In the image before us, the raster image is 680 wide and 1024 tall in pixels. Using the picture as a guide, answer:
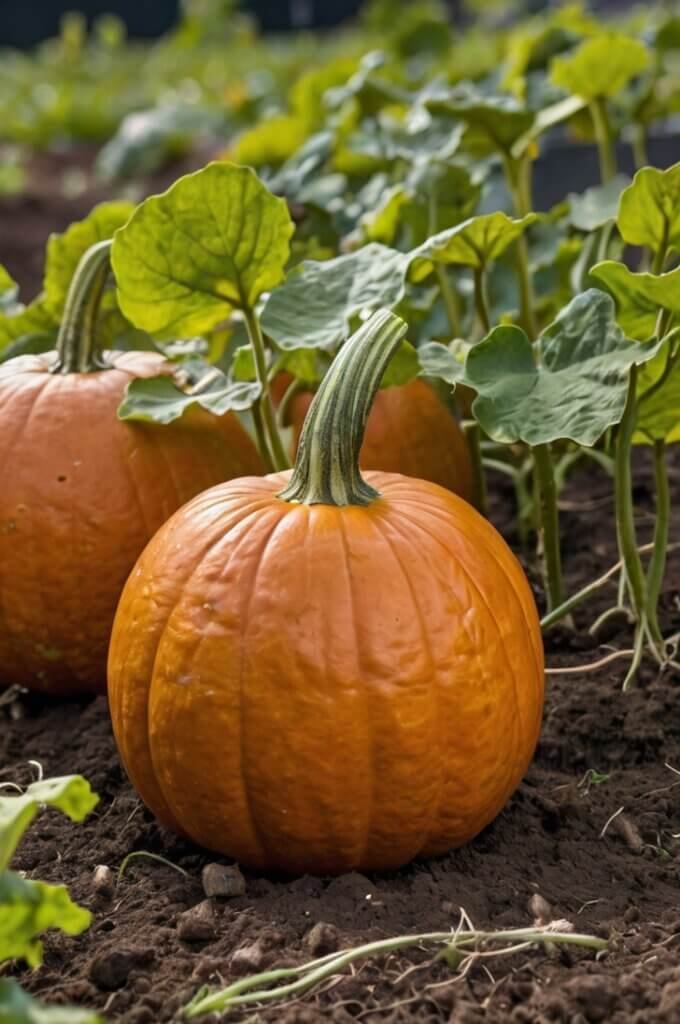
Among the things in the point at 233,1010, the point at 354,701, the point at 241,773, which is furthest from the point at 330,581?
the point at 233,1010

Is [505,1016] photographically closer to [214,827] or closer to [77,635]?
[214,827]

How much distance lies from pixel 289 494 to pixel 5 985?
0.85 m

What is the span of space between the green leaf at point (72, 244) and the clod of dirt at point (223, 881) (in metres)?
1.31

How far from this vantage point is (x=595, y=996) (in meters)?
1.50

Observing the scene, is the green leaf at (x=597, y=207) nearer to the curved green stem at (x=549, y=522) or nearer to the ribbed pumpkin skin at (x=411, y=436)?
the ribbed pumpkin skin at (x=411, y=436)

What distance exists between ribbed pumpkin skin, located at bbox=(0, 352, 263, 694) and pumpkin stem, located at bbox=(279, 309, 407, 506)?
21.7 inches

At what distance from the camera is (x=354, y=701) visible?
176cm

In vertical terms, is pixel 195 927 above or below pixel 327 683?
below

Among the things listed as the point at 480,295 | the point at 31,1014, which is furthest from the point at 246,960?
the point at 480,295

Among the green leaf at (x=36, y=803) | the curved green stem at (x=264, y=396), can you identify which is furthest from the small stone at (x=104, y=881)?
the curved green stem at (x=264, y=396)

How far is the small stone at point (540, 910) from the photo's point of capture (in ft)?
5.64

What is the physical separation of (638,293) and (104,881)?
1.12 m

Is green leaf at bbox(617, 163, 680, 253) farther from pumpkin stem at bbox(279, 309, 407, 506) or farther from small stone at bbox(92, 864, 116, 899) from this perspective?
small stone at bbox(92, 864, 116, 899)

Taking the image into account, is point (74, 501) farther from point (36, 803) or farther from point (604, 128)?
point (604, 128)
